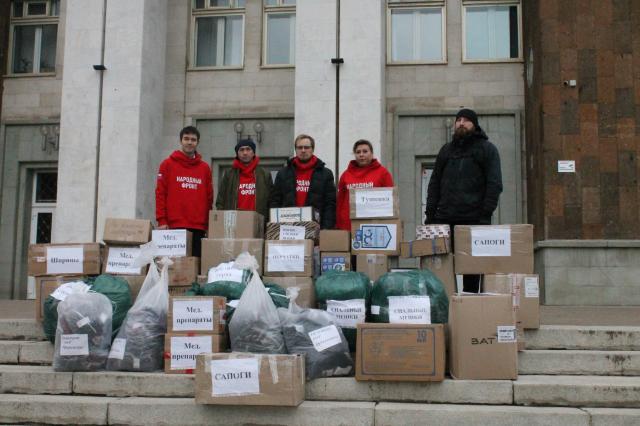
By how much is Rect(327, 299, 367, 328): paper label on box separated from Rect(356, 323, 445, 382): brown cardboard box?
34 centimetres

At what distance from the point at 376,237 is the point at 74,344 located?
8.96 ft

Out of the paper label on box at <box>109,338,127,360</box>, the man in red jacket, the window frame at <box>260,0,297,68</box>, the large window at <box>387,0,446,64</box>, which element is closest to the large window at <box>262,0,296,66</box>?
the window frame at <box>260,0,297,68</box>

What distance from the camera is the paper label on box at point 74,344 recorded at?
531 cm

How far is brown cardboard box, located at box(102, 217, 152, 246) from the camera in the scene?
6.39m

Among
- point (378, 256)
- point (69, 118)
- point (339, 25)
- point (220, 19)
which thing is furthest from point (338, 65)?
point (378, 256)

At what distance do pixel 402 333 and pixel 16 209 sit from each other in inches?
384

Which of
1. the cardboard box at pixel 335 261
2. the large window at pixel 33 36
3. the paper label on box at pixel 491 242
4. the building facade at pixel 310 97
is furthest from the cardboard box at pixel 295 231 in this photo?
the large window at pixel 33 36

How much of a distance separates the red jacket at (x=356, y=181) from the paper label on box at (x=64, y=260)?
251 cm

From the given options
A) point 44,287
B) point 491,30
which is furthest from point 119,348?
point 491,30

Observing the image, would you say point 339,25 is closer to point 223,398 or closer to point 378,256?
point 378,256

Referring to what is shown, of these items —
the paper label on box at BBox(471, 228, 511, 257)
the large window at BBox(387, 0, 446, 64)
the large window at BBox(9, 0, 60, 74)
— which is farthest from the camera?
the large window at BBox(9, 0, 60, 74)

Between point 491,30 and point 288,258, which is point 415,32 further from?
point 288,258

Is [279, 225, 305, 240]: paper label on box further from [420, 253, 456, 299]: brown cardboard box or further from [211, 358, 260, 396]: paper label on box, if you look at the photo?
[211, 358, 260, 396]: paper label on box

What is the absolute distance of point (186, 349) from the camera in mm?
5293
